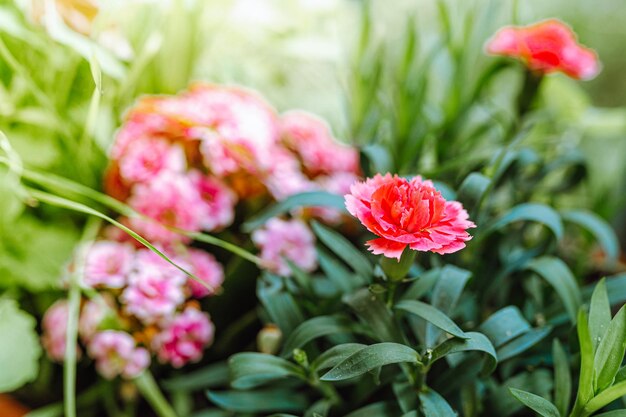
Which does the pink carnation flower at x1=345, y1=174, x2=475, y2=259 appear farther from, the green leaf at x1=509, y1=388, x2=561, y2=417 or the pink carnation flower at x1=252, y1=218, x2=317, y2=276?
the pink carnation flower at x1=252, y1=218, x2=317, y2=276

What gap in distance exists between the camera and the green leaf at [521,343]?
1.68 ft

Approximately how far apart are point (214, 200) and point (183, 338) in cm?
16

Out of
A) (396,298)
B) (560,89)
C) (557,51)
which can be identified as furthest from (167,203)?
(560,89)

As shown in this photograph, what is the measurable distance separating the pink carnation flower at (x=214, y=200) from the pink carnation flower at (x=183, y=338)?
0.11 m

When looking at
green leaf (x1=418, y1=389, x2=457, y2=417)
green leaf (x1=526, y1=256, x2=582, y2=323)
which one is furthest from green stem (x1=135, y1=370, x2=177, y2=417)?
green leaf (x1=526, y1=256, x2=582, y2=323)

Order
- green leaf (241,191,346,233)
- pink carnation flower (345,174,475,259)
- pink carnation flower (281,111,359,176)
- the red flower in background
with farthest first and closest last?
pink carnation flower (281,111,359,176) < the red flower in background < green leaf (241,191,346,233) < pink carnation flower (345,174,475,259)

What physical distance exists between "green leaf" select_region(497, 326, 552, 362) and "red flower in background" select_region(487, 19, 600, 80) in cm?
37

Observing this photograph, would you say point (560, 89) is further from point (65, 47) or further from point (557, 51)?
point (65, 47)

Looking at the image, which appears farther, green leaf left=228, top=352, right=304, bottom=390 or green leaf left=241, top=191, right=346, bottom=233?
green leaf left=241, top=191, right=346, bottom=233

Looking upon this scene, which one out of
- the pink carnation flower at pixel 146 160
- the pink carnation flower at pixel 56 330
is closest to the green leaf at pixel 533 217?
the pink carnation flower at pixel 146 160

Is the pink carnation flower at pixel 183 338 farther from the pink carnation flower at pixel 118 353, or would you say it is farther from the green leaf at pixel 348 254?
the green leaf at pixel 348 254

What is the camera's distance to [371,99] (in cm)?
83

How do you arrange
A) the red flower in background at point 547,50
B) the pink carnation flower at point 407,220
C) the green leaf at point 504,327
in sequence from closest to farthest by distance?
Answer: the pink carnation flower at point 407,220 < the green leaf at point 504,327 < the red flower in background at point 547,50

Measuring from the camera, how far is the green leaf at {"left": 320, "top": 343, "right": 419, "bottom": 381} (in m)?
0.42
